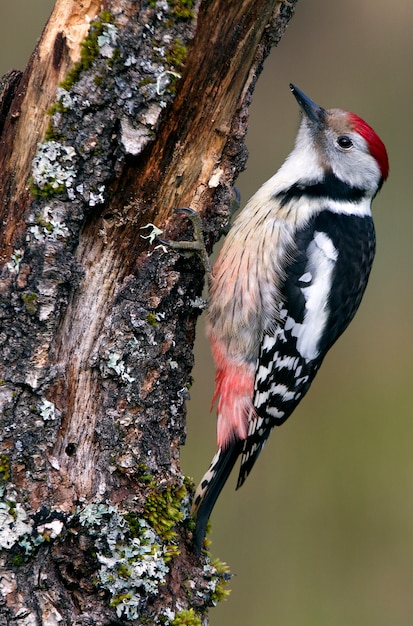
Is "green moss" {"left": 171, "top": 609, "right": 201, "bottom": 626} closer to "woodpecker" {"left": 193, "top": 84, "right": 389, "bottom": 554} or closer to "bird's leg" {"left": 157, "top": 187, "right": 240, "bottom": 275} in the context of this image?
"woodpecker" {"left": 193, "top": 84, "right": 389, "bottom": 554}

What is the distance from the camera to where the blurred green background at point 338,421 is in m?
4.11

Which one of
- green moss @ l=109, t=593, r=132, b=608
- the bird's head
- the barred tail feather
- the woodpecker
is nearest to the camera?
green moss @ l=109, t=593, r=132, b=608

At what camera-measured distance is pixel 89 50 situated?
2.23 m

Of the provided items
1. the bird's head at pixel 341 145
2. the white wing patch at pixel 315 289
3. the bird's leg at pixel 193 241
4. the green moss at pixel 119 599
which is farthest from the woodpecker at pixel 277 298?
the green moss at pixel 119 599

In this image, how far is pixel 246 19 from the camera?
2436mm

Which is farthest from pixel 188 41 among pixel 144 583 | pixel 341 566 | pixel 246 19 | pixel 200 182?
pixel 341 566

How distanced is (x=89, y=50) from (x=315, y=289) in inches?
55.3

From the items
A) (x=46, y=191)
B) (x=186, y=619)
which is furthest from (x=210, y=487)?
(x=46, y=191)

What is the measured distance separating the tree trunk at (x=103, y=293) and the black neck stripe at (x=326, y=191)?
0.71 meters

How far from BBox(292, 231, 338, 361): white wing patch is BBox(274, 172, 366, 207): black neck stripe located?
0.67ft

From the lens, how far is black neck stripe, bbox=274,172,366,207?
10.6ft

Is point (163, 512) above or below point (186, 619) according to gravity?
above

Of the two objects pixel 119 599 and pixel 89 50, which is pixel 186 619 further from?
pixel 89 50

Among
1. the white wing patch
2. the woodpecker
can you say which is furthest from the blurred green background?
the white wing patch
